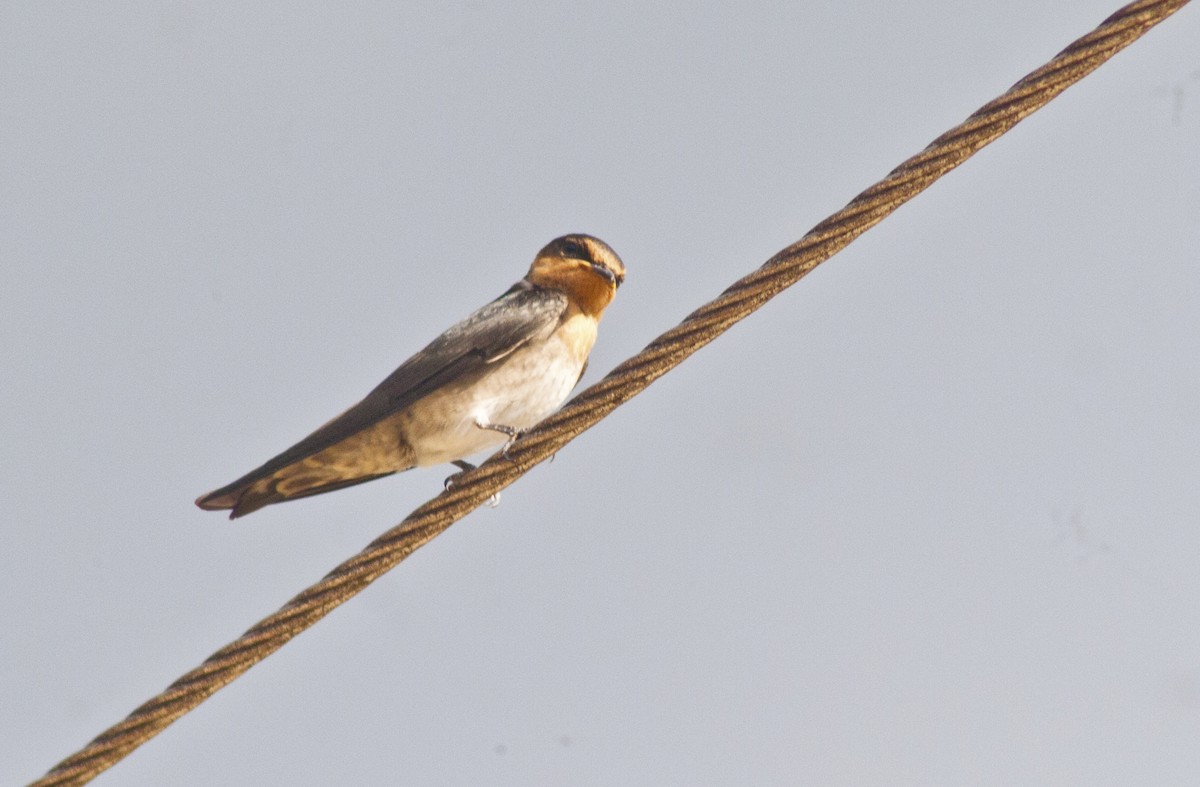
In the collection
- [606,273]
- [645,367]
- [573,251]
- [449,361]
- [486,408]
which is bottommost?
[645,367]

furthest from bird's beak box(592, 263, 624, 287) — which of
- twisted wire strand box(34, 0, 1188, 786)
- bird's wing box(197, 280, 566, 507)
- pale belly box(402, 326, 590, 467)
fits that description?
twisted wire strand box(34, 0, 1188, 786)

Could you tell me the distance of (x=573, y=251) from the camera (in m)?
7.45

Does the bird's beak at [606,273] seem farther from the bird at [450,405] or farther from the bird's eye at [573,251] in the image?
the bird at [450,405]

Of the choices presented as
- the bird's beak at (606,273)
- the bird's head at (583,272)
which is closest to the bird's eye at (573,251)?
the bird's head at (583,272)

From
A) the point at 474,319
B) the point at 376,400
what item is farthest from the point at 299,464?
the point at 474,319

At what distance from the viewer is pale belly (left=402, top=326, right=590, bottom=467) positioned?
6410 millimetres

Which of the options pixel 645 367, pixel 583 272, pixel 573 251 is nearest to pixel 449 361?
pixel 583 272

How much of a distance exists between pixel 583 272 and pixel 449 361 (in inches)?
38.0

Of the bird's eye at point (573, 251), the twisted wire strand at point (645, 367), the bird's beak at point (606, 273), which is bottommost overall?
the twisted wire strand at point (645, 367)

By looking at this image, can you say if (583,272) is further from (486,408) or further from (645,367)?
(645,367)

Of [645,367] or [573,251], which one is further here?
[573,251]

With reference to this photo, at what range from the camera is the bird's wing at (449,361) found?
6133 mm

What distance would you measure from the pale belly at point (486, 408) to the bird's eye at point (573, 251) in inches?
33.7

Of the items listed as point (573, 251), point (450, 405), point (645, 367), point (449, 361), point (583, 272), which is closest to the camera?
point (645, 367)
